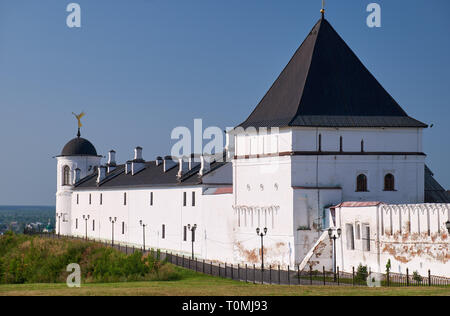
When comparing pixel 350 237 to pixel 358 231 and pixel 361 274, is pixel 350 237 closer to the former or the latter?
pixel 358 231

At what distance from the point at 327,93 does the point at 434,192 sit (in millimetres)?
10418

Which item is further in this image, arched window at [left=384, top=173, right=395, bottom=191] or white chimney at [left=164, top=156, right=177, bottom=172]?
white chimney at [left=164, top=156, right=177, bottom=172]

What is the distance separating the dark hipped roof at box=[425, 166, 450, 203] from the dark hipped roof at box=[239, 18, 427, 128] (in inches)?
224

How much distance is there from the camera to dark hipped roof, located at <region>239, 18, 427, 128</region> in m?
44.8

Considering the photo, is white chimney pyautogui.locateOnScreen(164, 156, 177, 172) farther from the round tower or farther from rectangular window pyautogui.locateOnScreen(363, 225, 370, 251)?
rectangular window pyautogui.locateOnScreen(363, 225, 370, 251)

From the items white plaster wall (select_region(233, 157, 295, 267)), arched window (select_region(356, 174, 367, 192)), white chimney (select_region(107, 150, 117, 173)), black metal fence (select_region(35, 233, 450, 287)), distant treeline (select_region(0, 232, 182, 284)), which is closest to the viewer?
black metal fence (select_region(35, 233, 450, 287))

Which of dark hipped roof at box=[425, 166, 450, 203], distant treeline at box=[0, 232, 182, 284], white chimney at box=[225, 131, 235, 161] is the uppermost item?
white chimney at box=[225, 131, 235, 161]

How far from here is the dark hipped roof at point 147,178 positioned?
5787cm

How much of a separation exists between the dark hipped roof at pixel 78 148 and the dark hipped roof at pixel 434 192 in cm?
4495

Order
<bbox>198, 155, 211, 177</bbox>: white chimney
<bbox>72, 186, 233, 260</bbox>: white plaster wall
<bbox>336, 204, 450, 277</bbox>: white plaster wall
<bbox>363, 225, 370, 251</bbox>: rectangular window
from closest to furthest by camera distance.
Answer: <bbox>336, 204, 450, 277</bbox>: white plaster wall
<bbox>363, 225, 370, 251</bbox>: rectangular window
<bbox>72, 186, 233, 260</bbox>: white plaster wall
<bbox>198, 155, 211, 177</bbox>: white chimney

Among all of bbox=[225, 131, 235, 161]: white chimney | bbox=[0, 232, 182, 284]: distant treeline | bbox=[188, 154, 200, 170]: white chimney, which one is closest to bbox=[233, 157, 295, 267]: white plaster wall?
bbox=[225, 131, 235, 161]: white chimney

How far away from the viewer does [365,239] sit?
127 feet
